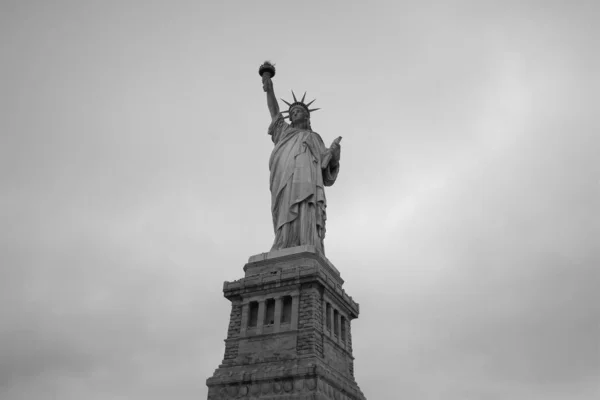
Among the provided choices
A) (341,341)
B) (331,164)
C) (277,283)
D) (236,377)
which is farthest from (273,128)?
(236,377)

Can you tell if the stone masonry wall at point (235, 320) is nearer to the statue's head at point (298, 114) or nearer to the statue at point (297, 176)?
the statue at point (297, 176)

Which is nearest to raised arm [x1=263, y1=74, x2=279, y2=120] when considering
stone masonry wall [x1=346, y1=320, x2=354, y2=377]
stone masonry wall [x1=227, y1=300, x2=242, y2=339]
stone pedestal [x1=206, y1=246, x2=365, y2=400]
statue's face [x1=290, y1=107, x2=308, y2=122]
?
statue's face [x1=290, y1=107, x2=308, y2=122]

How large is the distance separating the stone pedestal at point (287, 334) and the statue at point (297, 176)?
1.02 m

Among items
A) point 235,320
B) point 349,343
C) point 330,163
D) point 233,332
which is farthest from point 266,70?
point 349,343

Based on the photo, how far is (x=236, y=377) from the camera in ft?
48.6

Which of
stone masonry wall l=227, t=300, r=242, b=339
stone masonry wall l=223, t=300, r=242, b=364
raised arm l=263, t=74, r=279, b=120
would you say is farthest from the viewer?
raised arm l=263, t=74, r=279, b=120

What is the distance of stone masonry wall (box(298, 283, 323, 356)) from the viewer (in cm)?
1496

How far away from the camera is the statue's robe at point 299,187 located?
1794cm

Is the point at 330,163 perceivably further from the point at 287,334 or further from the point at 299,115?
the point at 287,334

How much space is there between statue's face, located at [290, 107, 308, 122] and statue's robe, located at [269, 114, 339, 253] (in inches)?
33.7

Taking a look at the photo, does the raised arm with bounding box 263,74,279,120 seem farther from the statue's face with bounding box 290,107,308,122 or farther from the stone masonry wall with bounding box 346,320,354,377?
the stone masonry wall with bounding box 346,320,354,377

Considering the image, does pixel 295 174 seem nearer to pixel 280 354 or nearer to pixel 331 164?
pixel 331 164

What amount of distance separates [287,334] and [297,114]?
9649mm

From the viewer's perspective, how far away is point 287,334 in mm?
15398
